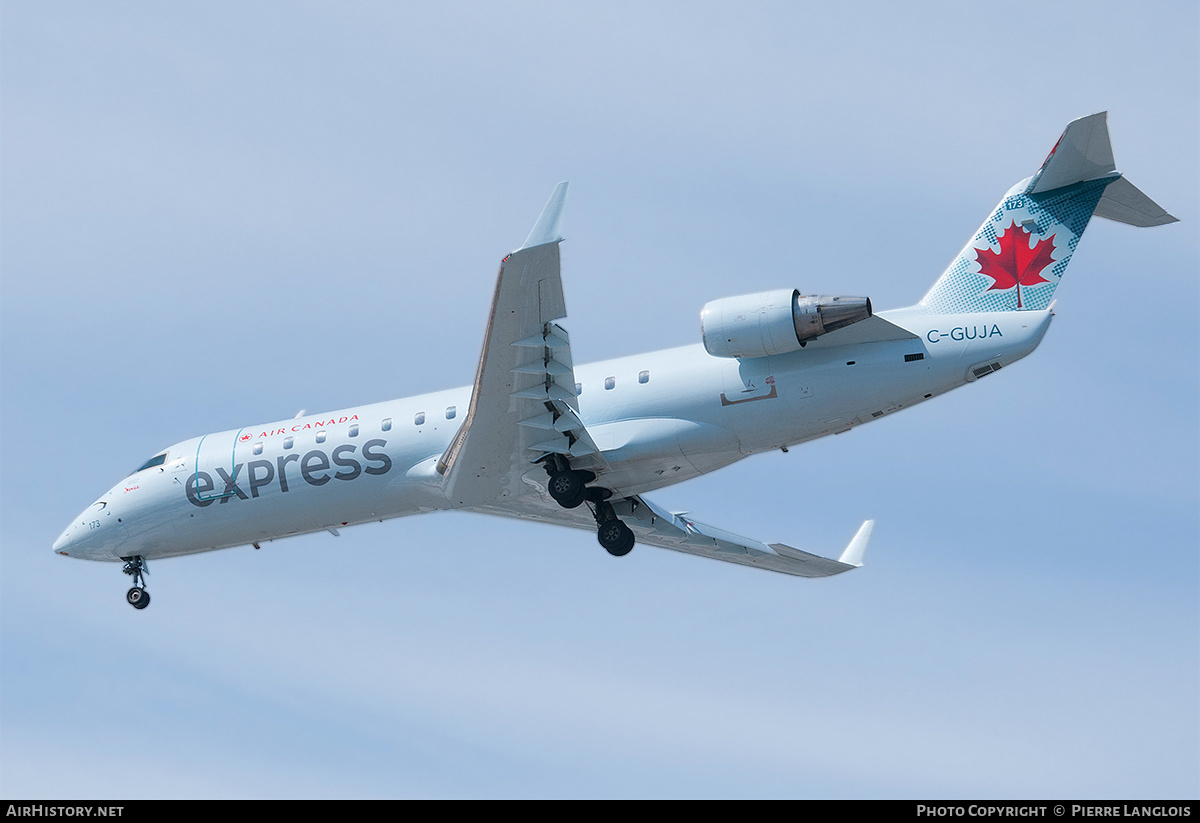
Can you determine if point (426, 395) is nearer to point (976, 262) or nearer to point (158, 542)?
point (158, 542)

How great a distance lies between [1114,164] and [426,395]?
47.6 feet

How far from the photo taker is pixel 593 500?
29.1m

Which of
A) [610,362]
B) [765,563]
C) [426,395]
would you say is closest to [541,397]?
[610,362]

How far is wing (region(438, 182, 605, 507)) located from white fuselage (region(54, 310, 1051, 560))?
0.70 m

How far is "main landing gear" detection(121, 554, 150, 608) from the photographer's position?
1264 inches

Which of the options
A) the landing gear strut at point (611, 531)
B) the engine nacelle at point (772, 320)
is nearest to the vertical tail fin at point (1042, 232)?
the engine nacelle at point (772, 320)

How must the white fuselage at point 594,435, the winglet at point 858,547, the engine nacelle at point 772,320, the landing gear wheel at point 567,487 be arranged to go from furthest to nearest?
the winglet at point 858,547
the landing gear wheel at point 567,487
the white fuselage at point 594,435
the engine nacelle at point 772,320

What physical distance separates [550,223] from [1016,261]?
917 cm

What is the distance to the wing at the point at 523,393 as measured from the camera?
23.8 metres

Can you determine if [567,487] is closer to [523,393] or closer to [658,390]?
[523,393]

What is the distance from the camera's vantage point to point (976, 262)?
87.4 feet

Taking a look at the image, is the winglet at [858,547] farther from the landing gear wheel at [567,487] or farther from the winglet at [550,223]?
the winglet at [550,223]

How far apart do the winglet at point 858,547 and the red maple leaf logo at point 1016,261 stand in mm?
9248

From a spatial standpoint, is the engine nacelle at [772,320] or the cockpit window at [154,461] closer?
the engine nacelle at [772,320]
